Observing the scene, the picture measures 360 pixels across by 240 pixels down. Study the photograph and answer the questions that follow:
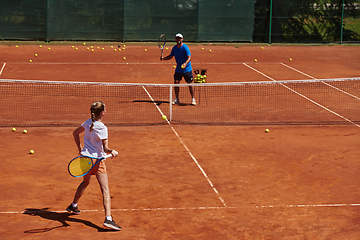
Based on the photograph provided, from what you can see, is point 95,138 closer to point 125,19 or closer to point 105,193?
point 105,193

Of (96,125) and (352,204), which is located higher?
(96,125)

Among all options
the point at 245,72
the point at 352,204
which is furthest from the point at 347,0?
the point at 352,204

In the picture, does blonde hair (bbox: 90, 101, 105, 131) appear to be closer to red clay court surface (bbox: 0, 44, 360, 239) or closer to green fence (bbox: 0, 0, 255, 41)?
red clay court surface (bbox: 0, 44, 360, 239)

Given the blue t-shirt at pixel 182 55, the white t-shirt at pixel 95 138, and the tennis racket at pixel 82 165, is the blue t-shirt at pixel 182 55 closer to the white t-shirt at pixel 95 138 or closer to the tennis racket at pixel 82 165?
the white t-shirt at pixel 95 138

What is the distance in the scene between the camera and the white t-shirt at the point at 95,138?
604 cm

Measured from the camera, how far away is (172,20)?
2527 cm

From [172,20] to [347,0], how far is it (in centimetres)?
1006

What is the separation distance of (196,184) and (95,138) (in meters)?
2.42

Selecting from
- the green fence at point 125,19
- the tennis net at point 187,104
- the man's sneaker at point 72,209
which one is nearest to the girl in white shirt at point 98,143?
the man's sneaker at point 72,209

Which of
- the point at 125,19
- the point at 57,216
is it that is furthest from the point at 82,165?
the point at 125,19

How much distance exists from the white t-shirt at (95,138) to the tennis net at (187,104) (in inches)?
222

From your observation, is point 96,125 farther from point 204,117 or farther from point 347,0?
point 347,0

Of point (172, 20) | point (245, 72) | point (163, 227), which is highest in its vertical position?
point (172, 20)

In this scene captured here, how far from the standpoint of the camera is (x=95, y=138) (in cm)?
607
